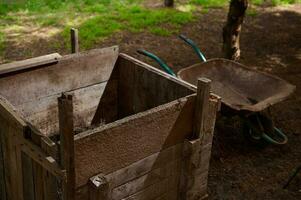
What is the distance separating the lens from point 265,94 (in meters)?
5.82

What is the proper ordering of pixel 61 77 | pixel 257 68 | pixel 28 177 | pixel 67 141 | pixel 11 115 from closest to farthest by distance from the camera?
→ pixel 67 141 → pixel 11 115 → pixel 28 177 → pixel 61 77 → pixel 257 68

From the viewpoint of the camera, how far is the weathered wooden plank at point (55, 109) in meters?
4.27

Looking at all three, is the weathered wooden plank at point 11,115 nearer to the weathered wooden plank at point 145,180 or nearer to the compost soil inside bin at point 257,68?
the weathered wooden plank at point 145,180

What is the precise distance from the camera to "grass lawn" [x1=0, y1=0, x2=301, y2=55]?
9.80 metres

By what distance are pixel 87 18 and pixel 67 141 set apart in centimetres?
859

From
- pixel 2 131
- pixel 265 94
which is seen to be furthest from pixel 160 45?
pixel 2 131

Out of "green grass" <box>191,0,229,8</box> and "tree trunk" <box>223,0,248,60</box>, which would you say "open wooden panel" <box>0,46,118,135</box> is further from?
"green grass" <box>191,0,229,8</box>

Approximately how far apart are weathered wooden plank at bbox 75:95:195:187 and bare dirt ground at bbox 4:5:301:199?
191cm

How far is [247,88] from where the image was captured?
604 centimetres

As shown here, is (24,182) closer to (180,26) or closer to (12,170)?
(12,170)

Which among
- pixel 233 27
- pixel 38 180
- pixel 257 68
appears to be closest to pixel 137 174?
pixel 38 180

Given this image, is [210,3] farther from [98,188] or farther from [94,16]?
[98,188]

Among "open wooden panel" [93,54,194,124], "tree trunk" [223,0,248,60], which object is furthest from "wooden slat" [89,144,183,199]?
"tree trunk" [223,0,248,60]

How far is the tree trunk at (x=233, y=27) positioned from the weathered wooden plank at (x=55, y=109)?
3156 mm
